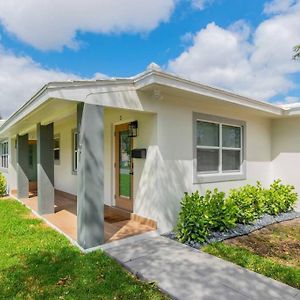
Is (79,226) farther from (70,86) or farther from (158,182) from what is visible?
(70,86)

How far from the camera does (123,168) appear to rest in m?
7.17

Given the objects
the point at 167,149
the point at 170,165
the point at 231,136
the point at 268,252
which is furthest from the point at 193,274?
the point at 231,136

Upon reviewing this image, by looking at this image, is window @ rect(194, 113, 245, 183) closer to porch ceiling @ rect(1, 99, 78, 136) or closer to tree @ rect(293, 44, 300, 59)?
tree @ rect(293, 44, 300, 59)

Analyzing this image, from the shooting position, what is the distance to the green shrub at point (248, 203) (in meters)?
6.23

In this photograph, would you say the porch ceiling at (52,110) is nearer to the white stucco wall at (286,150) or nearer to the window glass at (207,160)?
the window glass at (207,160)

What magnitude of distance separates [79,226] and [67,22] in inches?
272

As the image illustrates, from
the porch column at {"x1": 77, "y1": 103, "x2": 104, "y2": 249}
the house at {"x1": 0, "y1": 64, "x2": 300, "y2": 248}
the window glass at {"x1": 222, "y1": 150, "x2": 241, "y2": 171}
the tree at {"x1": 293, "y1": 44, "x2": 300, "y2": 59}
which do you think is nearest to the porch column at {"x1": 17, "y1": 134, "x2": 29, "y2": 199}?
the house at {"x1": 0, "y1": 64, "x2": 300, "y2": 248}

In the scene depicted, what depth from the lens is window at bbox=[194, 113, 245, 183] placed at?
6711 millimetres

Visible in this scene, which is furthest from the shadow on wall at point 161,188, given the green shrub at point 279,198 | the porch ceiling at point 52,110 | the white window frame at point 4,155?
the white window frame at point 4,155

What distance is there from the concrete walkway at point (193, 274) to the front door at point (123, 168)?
2.17 meters

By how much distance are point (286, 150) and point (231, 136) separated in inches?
91.4

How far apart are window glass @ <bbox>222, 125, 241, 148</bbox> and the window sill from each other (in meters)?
0.87

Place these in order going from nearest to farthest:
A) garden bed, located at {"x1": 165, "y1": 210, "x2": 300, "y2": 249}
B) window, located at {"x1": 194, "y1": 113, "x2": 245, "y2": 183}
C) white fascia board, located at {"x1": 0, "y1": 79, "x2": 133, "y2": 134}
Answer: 1. white fascia board, located at {"x1": 0, "y1": 79, "x2": 133, "y2": 134}
2. garden bed, located at {"x1": 165, "y1": 210, "x2": 300, "y2": 249}
3. window, located at {"x1": 194, "y1": 113, "x2": 245, "y2": 183}

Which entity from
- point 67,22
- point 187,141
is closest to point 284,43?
point 187,141
